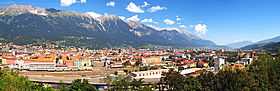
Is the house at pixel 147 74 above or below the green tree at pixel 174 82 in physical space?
below

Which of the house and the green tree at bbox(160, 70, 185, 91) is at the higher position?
the green tree at bbox(160, 70, 185, 91)

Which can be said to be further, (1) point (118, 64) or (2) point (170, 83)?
(1) point (118, 64)

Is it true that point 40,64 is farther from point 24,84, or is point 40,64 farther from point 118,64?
point 24,84

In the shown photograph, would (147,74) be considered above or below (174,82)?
below

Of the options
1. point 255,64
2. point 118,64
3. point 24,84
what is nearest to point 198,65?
point 118,64

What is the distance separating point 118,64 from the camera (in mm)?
89438

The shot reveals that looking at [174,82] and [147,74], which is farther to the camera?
[147,74]

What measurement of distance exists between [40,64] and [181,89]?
5609cm

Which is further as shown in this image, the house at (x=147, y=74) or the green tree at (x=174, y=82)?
the house at (x=147, y=74)

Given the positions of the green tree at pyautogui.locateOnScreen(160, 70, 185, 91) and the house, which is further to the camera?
the house

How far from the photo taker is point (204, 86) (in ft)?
108

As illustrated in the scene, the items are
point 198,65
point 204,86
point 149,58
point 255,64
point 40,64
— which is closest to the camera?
point 204,86

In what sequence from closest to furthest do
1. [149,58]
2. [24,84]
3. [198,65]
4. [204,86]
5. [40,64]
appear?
[24,84]
[204,86]
[198,65]
[40,64]
[149,58]

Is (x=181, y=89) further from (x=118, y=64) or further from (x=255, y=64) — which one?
(x=118, y=64)
